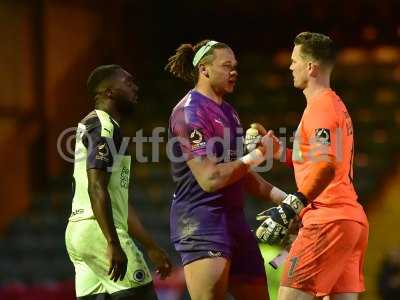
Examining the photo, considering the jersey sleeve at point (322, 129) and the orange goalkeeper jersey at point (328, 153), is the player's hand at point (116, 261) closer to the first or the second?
the orange goalkeeper jersey at point (328, 153)

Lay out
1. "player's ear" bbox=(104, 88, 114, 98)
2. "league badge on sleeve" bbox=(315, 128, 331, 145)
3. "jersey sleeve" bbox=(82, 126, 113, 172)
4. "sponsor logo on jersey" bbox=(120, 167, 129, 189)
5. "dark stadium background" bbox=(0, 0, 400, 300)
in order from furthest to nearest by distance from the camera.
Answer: "dark stadium background" bbox=(0, 0, 400, 300), "player's ear" bbox=(104, 88, 114, 98), "sponsor logo on jersey" bbox=(120, 167, 129, 189), "jersey sleeve" bbox=(82, 126, 113, 172), "league badge on sleeve" bbox=(315, 128, 331, 145)

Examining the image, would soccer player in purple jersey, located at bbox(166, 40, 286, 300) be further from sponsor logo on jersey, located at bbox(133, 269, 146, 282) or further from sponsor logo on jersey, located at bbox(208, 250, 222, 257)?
sponsor logo on jersey, located at bbox(133, 269, 146, 282)

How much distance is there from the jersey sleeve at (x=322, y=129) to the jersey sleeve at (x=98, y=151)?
1.05 m

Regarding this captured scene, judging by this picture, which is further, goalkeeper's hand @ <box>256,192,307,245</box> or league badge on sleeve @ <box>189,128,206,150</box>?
league badge on sleeve @ <box>189,128,206,150</box>

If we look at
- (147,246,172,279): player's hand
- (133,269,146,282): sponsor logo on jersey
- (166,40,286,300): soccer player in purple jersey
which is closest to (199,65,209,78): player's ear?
(166,40,286,300): soccer player in purple jersey

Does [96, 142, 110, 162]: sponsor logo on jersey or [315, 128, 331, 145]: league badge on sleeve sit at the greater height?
[315, 128, 331, 145]: league badge on sleeve

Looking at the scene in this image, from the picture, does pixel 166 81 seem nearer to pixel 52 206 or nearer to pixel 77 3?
pixel 77 3

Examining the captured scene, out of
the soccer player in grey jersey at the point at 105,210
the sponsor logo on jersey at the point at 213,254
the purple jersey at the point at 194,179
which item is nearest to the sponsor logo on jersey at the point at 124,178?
the soccer player in grey jersey at the point at 105,210

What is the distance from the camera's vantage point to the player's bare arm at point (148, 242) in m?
5.89

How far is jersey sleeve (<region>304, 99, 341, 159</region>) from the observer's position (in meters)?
5.34

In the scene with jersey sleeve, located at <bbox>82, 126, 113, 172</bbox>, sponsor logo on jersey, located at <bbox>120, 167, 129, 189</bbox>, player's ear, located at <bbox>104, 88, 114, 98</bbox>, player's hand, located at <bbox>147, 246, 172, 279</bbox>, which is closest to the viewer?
jersey sleeve, located at <bbox>82, 126, 113, 172</bbox>

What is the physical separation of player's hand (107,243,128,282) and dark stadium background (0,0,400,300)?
6.59 m

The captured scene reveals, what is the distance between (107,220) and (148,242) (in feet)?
1.87

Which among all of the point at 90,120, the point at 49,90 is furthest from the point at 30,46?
the point at 90,120
